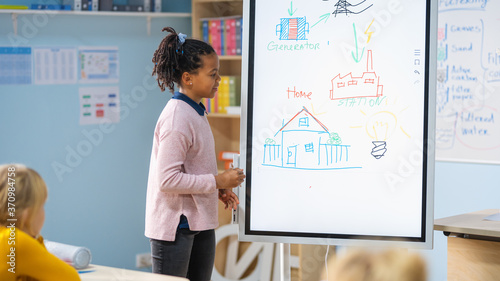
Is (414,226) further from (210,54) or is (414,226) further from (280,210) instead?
(210,54)

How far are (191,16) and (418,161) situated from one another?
215 centimetres

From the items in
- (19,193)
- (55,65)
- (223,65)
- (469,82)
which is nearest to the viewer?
(19,193)

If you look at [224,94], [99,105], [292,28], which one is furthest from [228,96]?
[292,28]

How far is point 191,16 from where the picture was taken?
379cm

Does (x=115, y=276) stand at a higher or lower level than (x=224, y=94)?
lower

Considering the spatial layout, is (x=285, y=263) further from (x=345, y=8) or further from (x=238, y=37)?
(x=238, y=37)

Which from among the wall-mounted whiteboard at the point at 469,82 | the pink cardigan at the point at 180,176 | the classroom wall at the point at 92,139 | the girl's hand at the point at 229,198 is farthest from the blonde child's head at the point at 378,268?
the classroom wall at the point at 92,139

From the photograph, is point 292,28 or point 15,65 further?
point 15,65

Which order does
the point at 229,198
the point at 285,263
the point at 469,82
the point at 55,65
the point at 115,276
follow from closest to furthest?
the point at 115,276
the point at 229,198
the point at 285,263
the point at 469,82
the point at 55,65

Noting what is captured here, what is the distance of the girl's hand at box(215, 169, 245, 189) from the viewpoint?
204cm

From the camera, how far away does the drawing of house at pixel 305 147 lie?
2.14 metres

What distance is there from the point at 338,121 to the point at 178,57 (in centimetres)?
63

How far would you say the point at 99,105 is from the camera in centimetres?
367

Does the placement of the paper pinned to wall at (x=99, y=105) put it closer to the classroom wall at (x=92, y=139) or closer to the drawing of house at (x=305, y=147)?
the classroom wall at (x=92, y=139)
